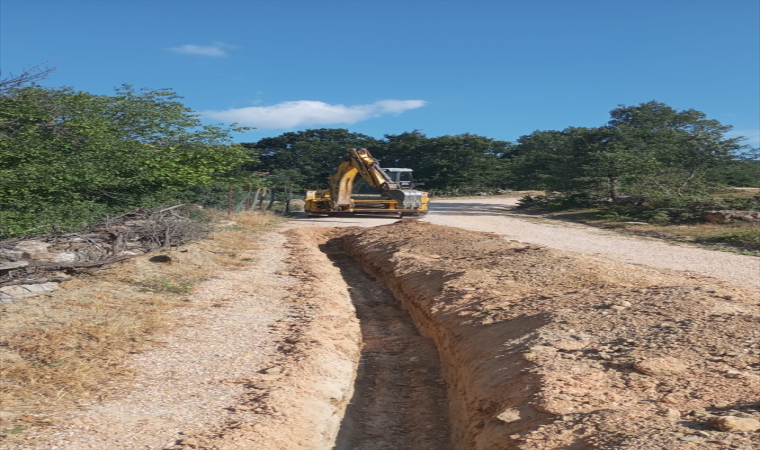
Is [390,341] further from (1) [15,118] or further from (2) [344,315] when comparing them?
(1) [15,118]

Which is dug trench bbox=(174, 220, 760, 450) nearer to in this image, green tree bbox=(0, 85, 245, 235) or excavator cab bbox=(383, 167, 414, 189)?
→ green tree bbox=(0, 85, 245, 235)

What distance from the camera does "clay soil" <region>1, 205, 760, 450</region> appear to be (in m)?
4.35

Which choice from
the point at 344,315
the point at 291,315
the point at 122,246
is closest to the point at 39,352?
the point at 291,315

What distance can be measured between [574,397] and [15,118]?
29.2 feet

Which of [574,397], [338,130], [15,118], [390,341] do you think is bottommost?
[390,341]

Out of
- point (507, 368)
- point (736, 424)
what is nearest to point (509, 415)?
point (507, 368)

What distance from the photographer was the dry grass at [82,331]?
5.25 meters

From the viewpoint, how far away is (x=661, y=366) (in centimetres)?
510

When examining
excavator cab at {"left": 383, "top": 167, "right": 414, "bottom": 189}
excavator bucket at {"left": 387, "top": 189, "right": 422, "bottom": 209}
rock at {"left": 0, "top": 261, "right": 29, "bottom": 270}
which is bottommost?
rock at {"left": 0, "top": 261, "right": 29, "bottom": 270}

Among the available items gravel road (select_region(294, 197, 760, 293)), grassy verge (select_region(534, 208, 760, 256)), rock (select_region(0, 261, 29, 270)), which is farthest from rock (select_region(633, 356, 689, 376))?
Result: grassy verge (select_region(534, 208, 760, 256))

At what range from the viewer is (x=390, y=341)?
8617 mm

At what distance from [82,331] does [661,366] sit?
231 inches

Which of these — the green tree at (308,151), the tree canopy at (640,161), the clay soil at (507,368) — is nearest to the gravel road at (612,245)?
the clay soil at (507,368)

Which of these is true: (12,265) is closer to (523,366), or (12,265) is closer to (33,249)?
(33,249)
